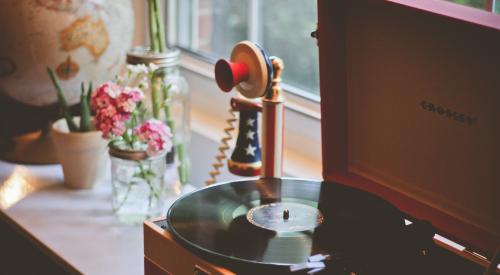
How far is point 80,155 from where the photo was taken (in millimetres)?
1774

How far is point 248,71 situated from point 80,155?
601mm

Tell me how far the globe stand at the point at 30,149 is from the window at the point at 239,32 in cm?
55

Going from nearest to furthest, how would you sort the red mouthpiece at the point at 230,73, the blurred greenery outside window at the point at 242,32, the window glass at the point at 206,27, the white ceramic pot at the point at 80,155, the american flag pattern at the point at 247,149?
the red mouthpiece at the point at 230,73, the american flag pattern at the point at 247,149, the white ceramic pot at the point at 80,155, the blurred greenery outside window at the point at 242,32, the window glass at the point at 206,27

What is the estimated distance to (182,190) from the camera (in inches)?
72.4

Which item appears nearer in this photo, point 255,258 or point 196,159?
point 255,258

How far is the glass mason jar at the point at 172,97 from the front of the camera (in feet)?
5.85

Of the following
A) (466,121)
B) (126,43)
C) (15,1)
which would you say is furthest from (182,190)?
(466,121)

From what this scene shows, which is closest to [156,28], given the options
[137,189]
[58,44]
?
[58,44]

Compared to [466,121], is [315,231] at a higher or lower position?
lower

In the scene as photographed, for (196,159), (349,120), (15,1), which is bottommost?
(196,159)

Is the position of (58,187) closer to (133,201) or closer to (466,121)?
(133,201)

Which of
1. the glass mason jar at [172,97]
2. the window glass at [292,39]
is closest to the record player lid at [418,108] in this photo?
the glass mason jar at [172,97]

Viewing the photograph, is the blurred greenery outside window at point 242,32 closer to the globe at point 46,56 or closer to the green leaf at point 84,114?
the globe at point 46,56

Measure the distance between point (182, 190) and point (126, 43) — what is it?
410mm
